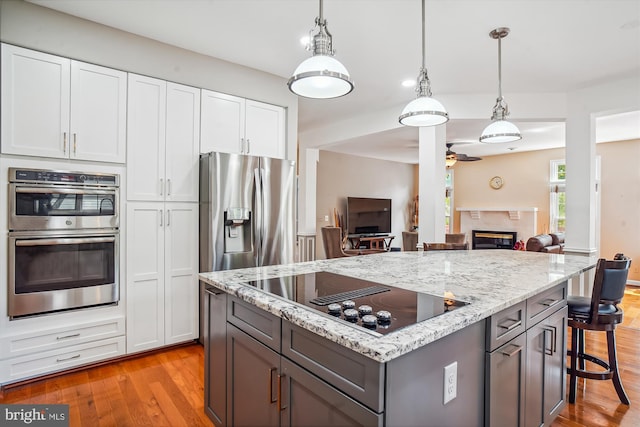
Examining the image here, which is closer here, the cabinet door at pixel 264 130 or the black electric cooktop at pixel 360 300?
the black electric cooktop at pixel 360 300

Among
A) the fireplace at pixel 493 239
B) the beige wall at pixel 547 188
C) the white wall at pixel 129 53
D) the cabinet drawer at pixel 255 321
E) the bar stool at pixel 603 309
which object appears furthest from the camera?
the fireplace at pixel 493 239

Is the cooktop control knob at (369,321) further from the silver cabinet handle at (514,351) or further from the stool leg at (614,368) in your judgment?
the stool leg at (614,368)

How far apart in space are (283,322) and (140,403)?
1605mm

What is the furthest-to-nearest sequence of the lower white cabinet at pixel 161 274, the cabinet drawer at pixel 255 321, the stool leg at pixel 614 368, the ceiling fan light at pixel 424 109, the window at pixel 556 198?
the window at pixel 556 198, the lower white cabinet at pixel 161 274, the stool leg at pixel 614 368, the ceiling fan light at pixel 424 109, the cabinet drawer at pixel 255 321

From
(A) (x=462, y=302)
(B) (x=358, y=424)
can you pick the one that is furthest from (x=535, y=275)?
(B) (x=358, y=424)

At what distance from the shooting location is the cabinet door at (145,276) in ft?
9.35

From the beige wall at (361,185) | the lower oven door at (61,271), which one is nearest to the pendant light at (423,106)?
the lower oven door at (61,271)

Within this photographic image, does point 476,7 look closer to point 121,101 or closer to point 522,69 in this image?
point 522,69

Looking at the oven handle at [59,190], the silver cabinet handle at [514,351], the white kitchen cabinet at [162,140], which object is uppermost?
the white kitchen cabinet at [162,140]

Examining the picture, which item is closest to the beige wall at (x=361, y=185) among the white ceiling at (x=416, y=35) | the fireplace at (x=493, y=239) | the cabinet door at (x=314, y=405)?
the fireplace at (x=493, y=239)

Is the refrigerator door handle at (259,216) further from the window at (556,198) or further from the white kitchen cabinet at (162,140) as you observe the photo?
the window at (556,198)

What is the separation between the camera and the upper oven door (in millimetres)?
2373

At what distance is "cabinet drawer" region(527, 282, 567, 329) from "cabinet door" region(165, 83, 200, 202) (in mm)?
2709

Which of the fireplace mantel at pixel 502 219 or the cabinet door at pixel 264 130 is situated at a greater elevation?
the cabinet door at pixel 264 130
